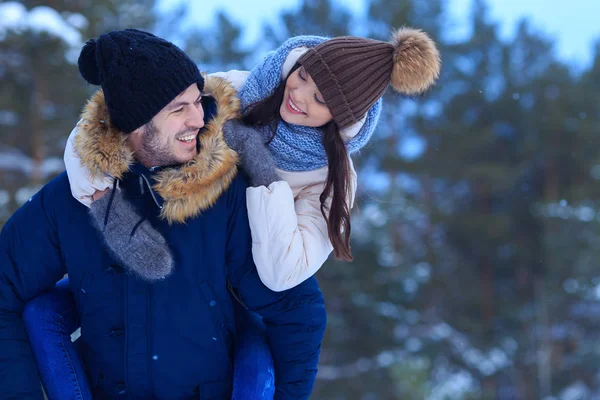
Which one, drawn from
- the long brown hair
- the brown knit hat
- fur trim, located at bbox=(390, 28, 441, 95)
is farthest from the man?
fur trim, located at bbox=(390, 28, 441, 95)

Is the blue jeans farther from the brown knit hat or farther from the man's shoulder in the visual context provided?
the brown knit hat

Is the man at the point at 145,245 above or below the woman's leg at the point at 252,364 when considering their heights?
above

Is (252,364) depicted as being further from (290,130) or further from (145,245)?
(290,130)

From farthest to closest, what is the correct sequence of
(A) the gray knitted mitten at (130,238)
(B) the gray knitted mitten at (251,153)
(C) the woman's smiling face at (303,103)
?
(C) the woman's smiling face at (303,103) < (B) the gray knitted mitten at (251,153) < (A) the gray knitted mitten at (130,238)

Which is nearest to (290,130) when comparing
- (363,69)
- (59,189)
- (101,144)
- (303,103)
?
(303,103)

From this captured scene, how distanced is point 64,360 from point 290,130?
834 millimetres

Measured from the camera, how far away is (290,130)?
5.81 feet

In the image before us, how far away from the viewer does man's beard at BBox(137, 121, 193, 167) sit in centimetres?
158

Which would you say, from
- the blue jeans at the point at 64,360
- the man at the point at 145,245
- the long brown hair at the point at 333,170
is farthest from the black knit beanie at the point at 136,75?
the blue jeans at the point at 64,360

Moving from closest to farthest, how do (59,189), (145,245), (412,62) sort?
(145,245) → (59,189) → (412,62)

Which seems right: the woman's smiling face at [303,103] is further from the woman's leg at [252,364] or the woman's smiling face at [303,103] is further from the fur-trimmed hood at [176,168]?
the woman's leg at [252,364]

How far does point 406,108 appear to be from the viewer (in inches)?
442

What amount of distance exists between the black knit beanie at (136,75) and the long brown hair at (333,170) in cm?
28

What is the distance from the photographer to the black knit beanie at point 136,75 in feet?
4.98
